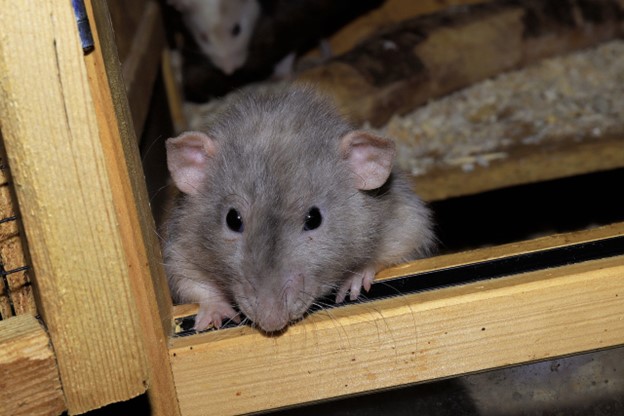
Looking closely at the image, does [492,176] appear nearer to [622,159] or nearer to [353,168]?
[622,159]

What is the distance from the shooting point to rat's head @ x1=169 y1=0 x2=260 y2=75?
7.27 meters

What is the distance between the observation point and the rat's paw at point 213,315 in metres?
2.37

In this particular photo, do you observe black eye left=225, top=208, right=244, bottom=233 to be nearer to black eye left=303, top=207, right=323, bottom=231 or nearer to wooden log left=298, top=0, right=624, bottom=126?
black eye left=303, top=207, right=323, bottom=231

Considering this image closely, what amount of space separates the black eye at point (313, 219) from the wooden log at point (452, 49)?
253 centimetres

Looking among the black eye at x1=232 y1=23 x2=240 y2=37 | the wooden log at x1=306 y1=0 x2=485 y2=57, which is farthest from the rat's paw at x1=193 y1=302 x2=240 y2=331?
the black eye at x1=232 y1=23 x2=240 y2=37

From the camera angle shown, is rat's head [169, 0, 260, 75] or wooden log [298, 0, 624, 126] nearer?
wooden log [298, 0, 624, 126]

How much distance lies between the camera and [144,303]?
2092 mm

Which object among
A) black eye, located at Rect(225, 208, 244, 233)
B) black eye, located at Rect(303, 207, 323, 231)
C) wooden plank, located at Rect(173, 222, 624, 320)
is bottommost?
wooden plank, located at Rect(173, 222, 624, 320)

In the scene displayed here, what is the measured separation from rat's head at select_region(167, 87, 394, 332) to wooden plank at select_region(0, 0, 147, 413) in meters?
0.43

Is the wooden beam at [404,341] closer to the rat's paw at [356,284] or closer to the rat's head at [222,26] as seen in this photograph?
the rat's paw at [356,284]

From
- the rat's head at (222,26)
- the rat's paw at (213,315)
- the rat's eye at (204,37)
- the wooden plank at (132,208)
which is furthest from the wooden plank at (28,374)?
the rat's eye at (204,37)

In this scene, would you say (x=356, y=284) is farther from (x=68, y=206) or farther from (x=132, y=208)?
(x=68, y=206)

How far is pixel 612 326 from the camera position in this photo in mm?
2312

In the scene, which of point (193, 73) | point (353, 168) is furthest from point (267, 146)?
point (193, 73)
